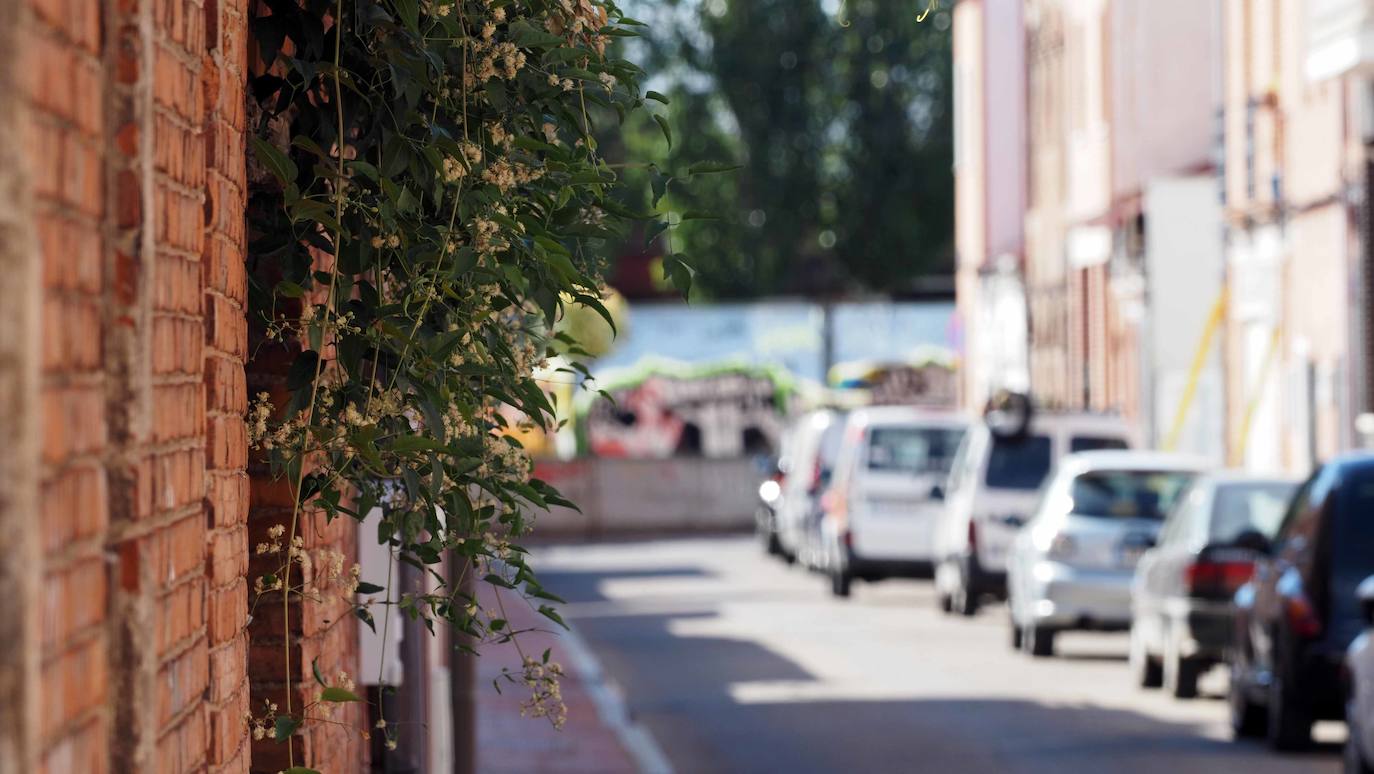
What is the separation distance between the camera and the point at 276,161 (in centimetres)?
412

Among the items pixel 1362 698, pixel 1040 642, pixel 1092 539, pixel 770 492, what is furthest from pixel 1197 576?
pixel 770 492

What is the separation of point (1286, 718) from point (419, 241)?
9768 millimetres

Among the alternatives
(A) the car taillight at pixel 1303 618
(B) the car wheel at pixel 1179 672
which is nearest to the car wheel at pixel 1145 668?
(B) the car wheel at pixel 1179 672

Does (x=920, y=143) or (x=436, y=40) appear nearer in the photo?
(x=436, y=40)

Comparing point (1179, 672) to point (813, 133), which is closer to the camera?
point (1179, 672)

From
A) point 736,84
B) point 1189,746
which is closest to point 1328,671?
point 1189,746

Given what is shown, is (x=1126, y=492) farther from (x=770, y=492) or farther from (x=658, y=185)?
(x=770, y=492)

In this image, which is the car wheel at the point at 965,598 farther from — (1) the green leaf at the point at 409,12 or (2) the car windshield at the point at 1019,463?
(1) the green leaf at the point at 409,12

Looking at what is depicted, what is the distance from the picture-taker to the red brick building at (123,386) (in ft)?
7.22

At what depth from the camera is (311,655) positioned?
A: 16.0 feet

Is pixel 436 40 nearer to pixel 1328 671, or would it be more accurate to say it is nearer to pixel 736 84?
pixel 1328 671

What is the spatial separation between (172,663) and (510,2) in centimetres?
164

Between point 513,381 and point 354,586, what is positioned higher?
point 513,381

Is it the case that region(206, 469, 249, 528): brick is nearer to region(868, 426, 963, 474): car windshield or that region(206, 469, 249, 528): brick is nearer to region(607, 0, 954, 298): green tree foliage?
region(868, 426, 963, 474): car windshield
